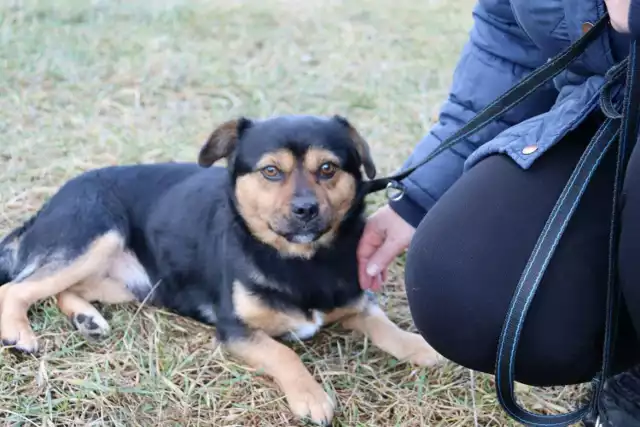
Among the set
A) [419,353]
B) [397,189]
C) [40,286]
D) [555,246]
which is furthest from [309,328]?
[555,246]

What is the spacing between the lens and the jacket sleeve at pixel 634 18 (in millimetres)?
1517

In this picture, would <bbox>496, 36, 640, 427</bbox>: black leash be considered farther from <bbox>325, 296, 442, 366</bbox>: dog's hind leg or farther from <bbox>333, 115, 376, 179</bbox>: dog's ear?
<bbox>333, 115, 376, 179</bbox>: dog's ear

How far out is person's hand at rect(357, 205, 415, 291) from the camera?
7.82 ft

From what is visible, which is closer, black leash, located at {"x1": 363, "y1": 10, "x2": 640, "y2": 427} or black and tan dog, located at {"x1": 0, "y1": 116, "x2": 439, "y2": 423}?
black leash, located at {"x1": 363, "y1": 10, "x2": 640, "y2": 427}

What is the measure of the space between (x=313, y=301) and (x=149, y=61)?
358cm

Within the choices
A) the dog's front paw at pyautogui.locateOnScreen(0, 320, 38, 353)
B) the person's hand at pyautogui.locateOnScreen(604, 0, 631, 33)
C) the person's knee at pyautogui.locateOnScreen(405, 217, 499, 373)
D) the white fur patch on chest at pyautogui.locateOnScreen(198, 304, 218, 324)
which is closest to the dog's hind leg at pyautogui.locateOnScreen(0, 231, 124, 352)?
the dog's front paw at pyautogui.locateOnScreen(0, 320, 38, 353)

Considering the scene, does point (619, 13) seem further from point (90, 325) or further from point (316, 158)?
point (90, 325)

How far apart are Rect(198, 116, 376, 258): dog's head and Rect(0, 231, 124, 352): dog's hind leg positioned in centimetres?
60

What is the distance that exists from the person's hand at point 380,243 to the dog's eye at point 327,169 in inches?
8.3

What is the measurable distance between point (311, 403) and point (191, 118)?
2786 millimetres

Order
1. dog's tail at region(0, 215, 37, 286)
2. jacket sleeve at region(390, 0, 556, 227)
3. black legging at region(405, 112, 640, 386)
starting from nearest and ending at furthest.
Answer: black legging at region(405, 112, 640, 386) → jacket sleeve at region(390, 0, 556, 227) → dog's tail at region(0, 215, 37, 286)

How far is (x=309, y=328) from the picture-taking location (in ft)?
8.82

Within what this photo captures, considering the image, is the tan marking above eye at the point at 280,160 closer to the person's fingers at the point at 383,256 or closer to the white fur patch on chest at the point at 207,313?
the person's fingers at the point at 383,256

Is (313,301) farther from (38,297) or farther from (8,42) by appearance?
(8,42)
